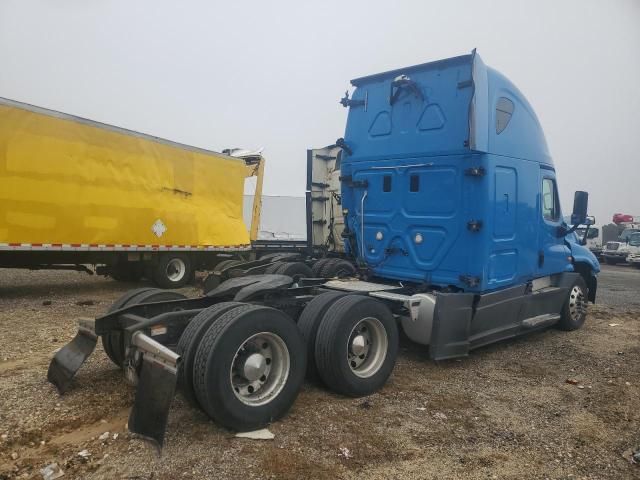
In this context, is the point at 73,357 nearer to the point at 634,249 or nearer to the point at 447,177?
the point at 447,177

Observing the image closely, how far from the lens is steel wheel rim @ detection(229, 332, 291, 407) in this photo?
364 cm

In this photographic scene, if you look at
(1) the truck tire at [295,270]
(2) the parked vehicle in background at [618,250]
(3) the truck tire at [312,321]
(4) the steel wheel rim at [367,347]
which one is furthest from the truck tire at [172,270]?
(2) the parked vehicle in background at [618,250]

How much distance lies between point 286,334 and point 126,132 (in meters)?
7.53

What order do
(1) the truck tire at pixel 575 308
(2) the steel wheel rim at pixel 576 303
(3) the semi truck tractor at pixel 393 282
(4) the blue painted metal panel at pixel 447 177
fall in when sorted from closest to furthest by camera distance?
(3) the semi truck tractor at pixel 393 282 → (4) the blue painted metal panel at pixel 447 177 → (1) the truck tire at pixel 575 308 → (2) the steel wheel rim at pixel 576 303

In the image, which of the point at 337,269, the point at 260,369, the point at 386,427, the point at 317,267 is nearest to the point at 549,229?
the point at 337,269

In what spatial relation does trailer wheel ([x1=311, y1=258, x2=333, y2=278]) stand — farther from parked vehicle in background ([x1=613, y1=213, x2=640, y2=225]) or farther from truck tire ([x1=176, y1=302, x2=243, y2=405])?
parked vehicle in background ([x1=613, y1=213, x2=640, y2=225])

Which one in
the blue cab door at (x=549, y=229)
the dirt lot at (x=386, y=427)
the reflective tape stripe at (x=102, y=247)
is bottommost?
the dirt lot at (x=386, y=427)

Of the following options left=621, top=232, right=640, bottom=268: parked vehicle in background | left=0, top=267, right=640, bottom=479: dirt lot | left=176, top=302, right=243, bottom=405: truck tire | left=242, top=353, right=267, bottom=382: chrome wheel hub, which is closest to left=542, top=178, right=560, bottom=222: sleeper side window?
left=0, top=267, right=640, bottom=479: dirt lot

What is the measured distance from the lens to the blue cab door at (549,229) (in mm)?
6438

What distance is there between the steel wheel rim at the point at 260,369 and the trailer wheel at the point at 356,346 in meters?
0.49

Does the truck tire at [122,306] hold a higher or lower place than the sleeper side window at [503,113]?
lower

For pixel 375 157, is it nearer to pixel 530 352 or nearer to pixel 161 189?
pixel 530 352

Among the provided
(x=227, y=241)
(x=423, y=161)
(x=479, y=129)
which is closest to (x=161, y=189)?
(x=227, y=241)

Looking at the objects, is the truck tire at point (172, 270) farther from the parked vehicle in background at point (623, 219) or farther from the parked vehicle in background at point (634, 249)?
the parked vehicle in background at point (623, 219)
